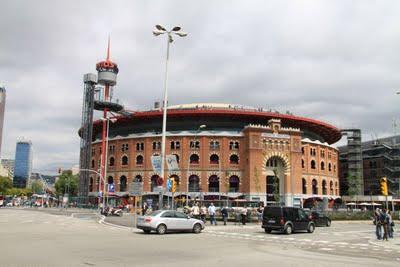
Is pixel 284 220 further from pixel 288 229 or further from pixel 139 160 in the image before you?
pixel 139 160

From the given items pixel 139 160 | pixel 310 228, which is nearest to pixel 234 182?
pixel 139 160

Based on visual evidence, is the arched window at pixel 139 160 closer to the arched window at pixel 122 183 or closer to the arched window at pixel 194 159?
the arched window at pixel 122 183

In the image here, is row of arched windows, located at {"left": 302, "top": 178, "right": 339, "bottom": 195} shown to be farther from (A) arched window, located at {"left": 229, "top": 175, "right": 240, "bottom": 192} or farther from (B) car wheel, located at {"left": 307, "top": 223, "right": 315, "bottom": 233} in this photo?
(B) car wheel, located at {"left": 307, "top": 223, "right": 315, "bottom": 233}

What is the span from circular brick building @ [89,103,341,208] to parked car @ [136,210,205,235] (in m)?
45.2

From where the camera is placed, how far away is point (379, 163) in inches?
4439

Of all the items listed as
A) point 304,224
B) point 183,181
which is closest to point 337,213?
point 304,224

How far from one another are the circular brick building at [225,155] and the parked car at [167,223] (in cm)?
4522

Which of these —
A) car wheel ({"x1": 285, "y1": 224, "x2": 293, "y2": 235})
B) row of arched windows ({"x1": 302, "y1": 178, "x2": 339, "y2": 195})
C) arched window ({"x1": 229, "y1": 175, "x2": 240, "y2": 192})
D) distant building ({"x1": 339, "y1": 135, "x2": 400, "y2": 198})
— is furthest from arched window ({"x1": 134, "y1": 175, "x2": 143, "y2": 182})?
distant building ({"x1": 339, "y1": 135, "x2": 400, "y2": 198})

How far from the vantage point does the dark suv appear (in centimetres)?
2723

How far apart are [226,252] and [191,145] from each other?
60.6 m

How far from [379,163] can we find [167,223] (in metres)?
99.5

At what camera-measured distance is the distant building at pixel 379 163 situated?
Result: 10731cm

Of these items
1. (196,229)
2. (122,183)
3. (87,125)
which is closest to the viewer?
(196,229)

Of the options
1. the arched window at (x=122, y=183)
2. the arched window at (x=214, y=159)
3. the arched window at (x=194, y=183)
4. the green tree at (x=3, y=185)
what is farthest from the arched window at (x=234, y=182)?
the green tree at (x=3, y=185)
